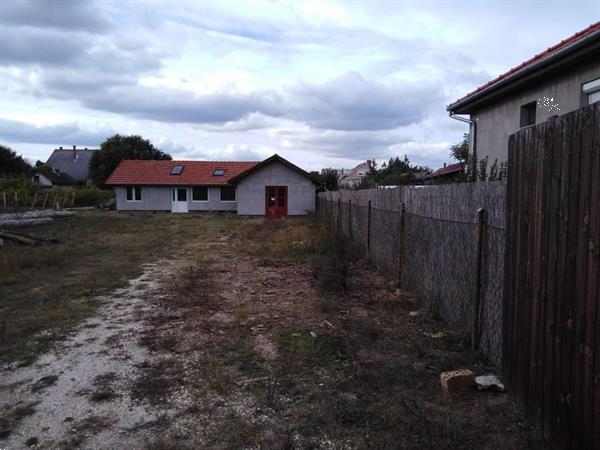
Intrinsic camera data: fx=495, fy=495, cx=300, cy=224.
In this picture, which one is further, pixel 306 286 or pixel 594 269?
pixel 306 286

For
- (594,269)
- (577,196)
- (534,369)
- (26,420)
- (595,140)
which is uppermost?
(595,140)

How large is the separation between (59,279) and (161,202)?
1188 inches

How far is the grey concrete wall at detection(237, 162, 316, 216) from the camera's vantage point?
34.6 metres

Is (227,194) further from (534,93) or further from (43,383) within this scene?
(43,383)

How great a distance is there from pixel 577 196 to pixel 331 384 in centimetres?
261

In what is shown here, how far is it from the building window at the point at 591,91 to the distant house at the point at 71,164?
255ft

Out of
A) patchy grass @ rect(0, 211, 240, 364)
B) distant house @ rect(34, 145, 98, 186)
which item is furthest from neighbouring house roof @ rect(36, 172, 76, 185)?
patchy grass @ rect(0, 211, 240, 364)

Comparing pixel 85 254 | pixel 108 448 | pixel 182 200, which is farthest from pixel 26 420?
pixel 182 200

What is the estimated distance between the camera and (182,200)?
3903 centimetres

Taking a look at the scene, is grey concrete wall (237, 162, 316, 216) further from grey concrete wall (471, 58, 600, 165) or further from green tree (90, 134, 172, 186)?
green tree (90, 134, 172, 186)

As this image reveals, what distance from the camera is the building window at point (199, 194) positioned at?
3881 cm

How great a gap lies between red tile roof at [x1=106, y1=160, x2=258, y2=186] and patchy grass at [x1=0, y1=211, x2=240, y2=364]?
771 inches

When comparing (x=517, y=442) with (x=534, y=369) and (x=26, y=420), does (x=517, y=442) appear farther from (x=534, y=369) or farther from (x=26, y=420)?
(x=26, y=420)

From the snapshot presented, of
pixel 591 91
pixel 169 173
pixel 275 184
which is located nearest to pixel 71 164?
pixel 169 173
